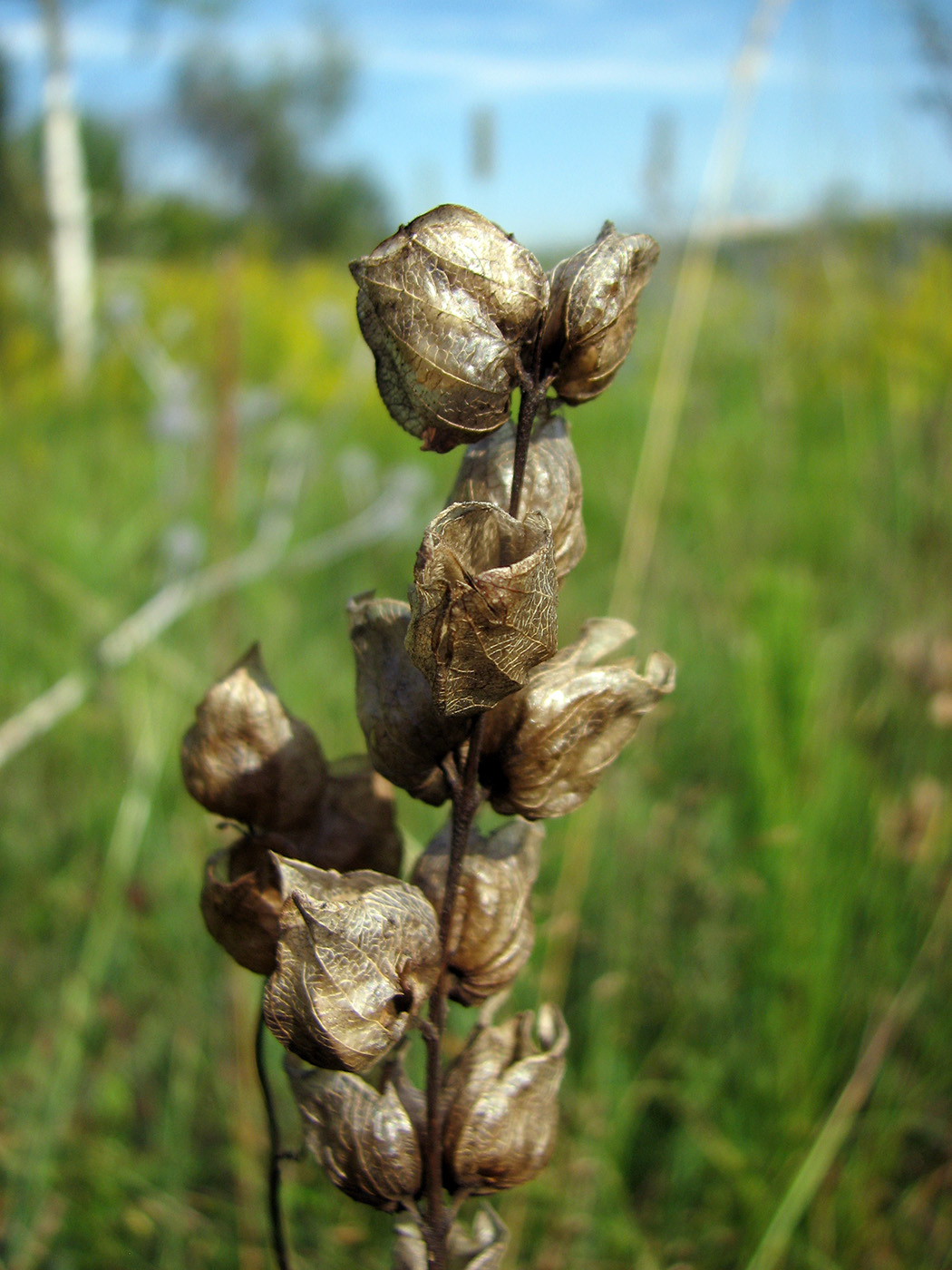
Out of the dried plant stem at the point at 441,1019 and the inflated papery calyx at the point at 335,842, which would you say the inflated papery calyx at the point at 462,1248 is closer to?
the dried plant stem at the point at 441,1019

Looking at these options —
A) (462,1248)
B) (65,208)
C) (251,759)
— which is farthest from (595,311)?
(65,208)

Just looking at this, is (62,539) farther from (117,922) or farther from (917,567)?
(917,567)

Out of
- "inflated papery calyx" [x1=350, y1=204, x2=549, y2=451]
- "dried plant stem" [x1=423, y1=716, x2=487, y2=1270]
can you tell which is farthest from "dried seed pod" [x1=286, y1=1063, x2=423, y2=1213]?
"inflated papery calyx" [x1=350, y1=204, x2=549, y2=451]

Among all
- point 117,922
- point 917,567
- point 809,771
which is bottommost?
point 117,922

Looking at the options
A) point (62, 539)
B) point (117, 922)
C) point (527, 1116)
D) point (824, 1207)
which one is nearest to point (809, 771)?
point (824, 1207)

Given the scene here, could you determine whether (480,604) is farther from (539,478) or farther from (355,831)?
(355,831)

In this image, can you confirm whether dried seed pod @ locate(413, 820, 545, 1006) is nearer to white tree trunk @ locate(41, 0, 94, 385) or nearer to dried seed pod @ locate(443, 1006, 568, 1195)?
dried seed pod @ locate(443, 1006, 568, 1195)
